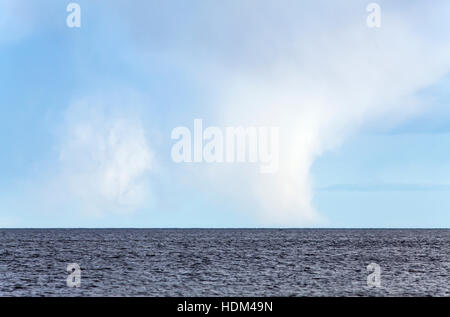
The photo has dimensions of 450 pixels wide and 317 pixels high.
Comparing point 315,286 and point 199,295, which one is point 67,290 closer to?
point 199,295

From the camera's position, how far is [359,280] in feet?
162

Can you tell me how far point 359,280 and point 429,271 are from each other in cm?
1291

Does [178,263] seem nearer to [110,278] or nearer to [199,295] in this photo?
[110,278]
